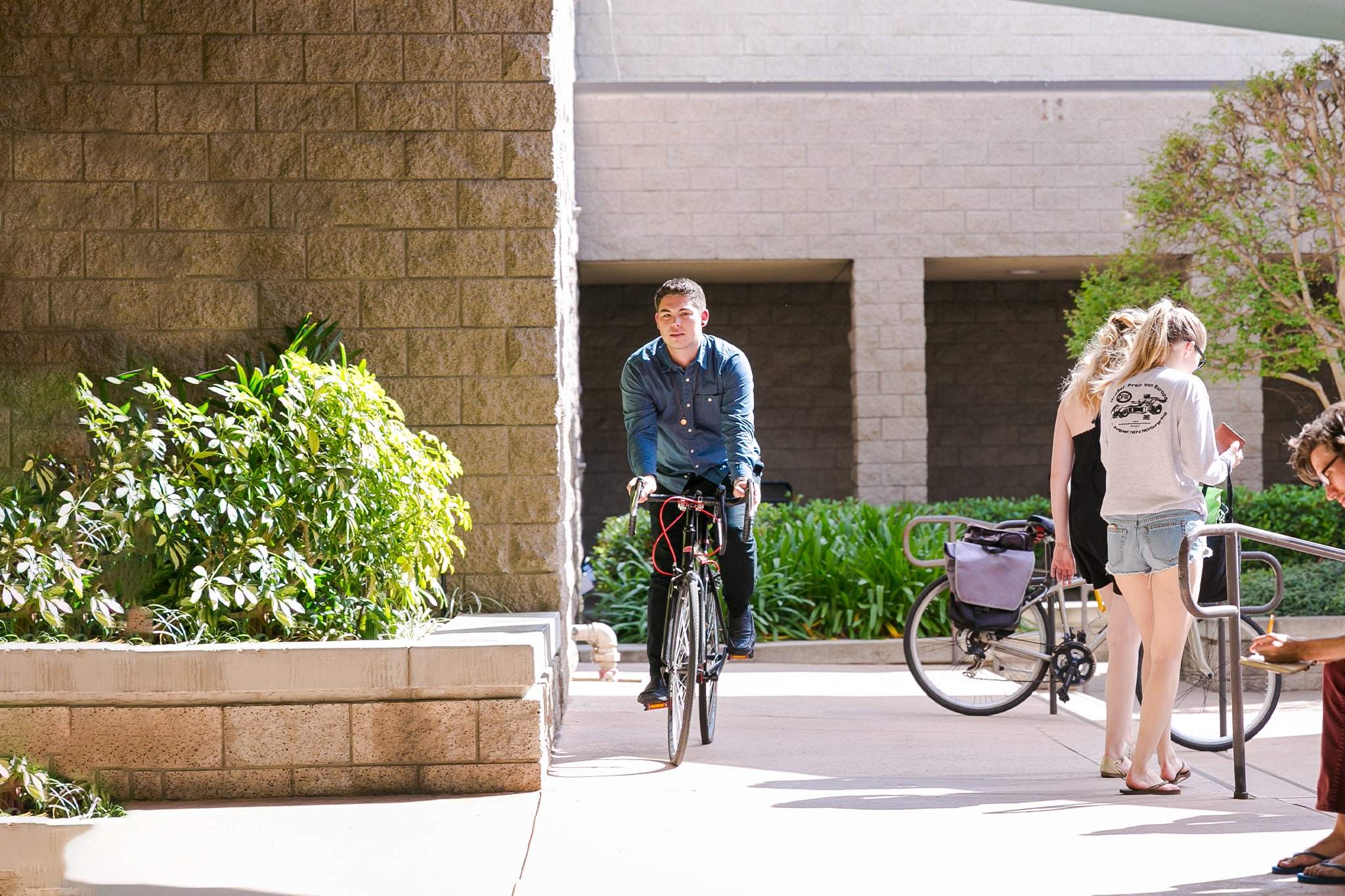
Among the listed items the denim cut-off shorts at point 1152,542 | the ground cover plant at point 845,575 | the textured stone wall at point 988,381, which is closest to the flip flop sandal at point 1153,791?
the denim cut-off shorts at point 1152,542

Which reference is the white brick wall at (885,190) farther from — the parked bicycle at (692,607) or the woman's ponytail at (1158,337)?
the woman's ponytail at (1158,337)

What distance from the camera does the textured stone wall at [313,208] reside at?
18.8ft

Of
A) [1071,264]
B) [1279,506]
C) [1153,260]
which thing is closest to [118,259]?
[1279,506]

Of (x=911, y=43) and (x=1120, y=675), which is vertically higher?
(x=911, y=43)

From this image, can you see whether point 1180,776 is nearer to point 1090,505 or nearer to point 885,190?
point 1090,505

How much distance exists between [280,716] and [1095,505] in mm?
3027

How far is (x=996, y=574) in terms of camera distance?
20.7ft

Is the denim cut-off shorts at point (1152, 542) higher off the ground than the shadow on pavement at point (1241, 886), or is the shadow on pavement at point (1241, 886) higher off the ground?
the denim cut-off shorts at point (1152, 542)

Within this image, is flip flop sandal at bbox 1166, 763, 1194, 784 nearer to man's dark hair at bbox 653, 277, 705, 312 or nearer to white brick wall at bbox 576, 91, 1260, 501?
man's dark hair at bbox 653, 277, 705, 312

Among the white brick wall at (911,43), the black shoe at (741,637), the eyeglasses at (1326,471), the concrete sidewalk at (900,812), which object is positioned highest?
the white brick wall at (911,43)

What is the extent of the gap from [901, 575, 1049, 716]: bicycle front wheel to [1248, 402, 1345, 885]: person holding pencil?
2783 mm

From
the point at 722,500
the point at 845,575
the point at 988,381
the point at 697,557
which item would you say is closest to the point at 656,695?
the point at 697,557

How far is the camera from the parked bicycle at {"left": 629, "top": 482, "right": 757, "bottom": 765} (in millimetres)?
5059

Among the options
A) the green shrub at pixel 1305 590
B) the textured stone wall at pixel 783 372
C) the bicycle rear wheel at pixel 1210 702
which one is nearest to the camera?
the bicycle rear wheel at pixel 1210 702
